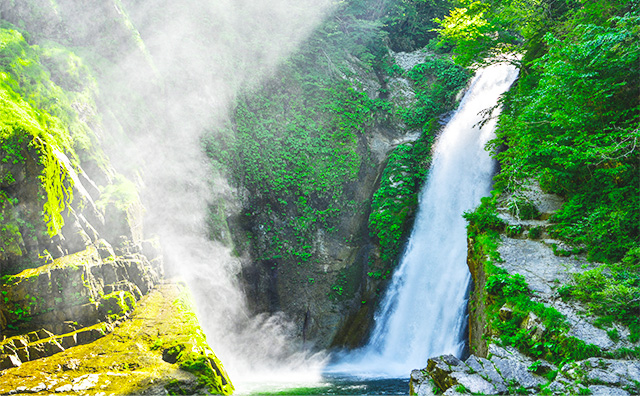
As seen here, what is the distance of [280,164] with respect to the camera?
13938 millimetres

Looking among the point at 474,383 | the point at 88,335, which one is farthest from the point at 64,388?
the point at 474,383

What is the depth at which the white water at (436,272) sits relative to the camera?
10.6 metres

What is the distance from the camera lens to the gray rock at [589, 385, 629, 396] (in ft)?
12.4

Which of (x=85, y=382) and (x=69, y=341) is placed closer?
(x=85, y=382)

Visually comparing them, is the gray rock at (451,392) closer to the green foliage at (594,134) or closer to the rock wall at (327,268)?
the green foliage at (594,134)

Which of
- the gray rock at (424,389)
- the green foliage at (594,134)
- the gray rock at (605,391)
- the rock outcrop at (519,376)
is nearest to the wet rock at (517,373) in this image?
the rock outcrop at (519,376)

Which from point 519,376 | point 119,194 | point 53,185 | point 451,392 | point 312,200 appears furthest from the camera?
point 312,200

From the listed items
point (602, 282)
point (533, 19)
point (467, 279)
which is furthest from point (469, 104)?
point (602, 282)

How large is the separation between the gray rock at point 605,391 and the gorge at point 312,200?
3 cm

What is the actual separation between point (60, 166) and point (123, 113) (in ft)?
12.5

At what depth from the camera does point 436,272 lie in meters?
11.9

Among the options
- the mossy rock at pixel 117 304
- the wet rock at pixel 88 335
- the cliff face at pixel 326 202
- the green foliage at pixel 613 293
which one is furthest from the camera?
the cliff face at pixel 326 202

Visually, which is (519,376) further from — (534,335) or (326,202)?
(326,202)

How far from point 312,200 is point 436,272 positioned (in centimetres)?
546
